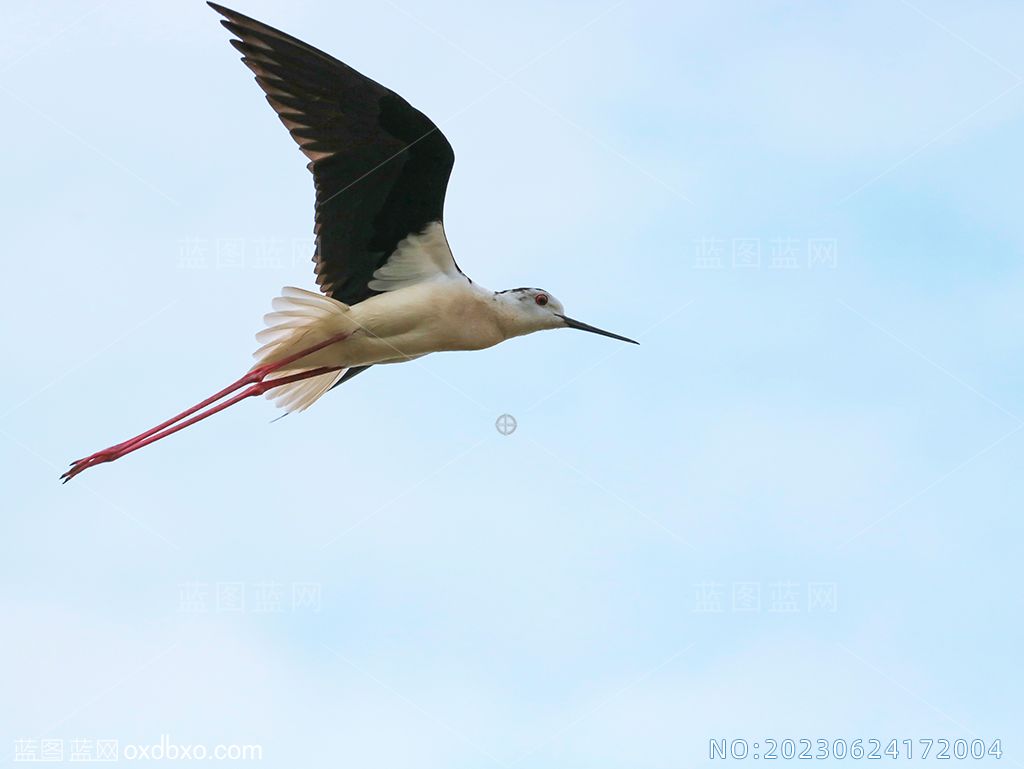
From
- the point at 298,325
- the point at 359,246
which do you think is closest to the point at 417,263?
the point at 359,246

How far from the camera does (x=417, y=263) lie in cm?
1145

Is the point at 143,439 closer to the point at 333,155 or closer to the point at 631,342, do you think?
the point at 333,155

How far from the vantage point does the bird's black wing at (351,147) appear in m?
11.0

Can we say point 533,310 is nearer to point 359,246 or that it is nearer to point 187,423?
point 359,246

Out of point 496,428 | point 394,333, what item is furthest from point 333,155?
point 496,428

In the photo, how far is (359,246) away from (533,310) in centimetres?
120

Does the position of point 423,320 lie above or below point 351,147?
below

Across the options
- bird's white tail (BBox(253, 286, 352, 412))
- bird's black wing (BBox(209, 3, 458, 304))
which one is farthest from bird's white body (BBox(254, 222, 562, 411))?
bird's black wing (BBox(209, 3, 458, 304))

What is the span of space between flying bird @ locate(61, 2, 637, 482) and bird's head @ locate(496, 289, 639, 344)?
0.01 meters

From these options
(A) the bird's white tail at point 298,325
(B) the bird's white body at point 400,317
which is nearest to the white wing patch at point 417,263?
(B) the bird's white body at point 400,317

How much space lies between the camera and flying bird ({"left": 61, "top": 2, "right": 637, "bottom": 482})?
11.0 m

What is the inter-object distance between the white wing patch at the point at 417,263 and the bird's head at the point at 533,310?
0.44 metres

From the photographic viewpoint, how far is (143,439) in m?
11.3

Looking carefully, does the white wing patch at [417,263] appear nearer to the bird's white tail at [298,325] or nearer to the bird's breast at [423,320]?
the bird's breast at [423,320]
